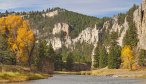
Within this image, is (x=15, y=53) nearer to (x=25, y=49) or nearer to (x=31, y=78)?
(x=25, y=49)

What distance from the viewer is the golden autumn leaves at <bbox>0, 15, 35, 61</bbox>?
107 metres

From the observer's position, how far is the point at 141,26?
19175 cm

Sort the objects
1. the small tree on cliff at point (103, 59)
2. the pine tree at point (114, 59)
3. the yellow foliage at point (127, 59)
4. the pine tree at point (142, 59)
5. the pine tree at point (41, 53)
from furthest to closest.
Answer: the small tree on cliff at point (103, 59) → the pine tree at point (41, 53) → the pine tree at point (114, 59) → the pine tree at point (142, 59) → the yellow foliage at point (127, 59)

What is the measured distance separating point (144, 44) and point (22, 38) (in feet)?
277

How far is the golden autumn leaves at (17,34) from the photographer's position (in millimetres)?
106625

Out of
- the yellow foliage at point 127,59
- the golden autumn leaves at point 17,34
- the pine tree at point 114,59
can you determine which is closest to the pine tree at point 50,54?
the pine tree at point 114,59

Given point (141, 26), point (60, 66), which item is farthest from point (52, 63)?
point (141, 26)

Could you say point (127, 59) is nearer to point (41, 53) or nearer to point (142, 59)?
point (142, 59)

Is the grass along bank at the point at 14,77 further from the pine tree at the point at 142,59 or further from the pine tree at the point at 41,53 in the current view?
the pine tree at the point at 41,53

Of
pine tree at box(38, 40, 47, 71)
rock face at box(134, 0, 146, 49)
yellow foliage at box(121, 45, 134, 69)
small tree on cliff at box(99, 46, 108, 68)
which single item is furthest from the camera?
rock face at box(134, 0, 146, 49)

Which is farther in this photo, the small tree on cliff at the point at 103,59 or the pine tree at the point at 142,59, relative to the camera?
the small tree on cliff at the point at 103,59

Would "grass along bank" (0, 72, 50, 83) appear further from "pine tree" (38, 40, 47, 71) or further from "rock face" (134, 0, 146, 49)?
"rock face" (134, 0, 146, 49)

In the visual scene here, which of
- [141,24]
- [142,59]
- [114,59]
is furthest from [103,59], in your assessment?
[142,59]

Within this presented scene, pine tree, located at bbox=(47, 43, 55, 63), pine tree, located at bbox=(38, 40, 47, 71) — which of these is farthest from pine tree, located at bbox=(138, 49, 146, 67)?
pine tree, located at bbox=(47, 43, 55, 63)
